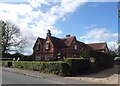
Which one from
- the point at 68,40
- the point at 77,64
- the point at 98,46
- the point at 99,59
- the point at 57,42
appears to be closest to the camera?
the point at 77,64

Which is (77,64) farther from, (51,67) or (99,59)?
(99,59)

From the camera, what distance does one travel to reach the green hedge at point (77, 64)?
2513 cm

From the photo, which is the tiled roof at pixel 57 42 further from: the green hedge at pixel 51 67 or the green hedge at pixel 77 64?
the green hedge at pixel 51 67

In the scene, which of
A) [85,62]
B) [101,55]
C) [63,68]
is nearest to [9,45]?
[101,55]

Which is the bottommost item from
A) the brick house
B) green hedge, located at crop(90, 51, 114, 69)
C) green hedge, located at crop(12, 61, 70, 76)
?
green hedge, located at crop(12, 61, 70, 76)

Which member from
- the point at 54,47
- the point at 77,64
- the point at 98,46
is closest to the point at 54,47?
the point at 54,47

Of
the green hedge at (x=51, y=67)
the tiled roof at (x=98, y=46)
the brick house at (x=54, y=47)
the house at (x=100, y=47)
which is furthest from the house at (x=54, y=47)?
the green hedge at (x=51, y=67)

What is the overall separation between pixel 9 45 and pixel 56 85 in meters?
42.1

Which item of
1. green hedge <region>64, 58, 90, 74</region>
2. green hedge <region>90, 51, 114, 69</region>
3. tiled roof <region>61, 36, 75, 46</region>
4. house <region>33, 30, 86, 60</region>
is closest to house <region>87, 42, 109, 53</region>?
house <region>33, 30, 86, 60</region>

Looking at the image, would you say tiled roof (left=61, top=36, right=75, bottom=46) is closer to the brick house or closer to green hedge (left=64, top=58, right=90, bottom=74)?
the brick house

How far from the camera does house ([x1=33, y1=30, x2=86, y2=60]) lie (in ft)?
182

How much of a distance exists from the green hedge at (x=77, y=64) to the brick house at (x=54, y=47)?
25833 millimetres

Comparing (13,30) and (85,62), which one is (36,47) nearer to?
(13,30)

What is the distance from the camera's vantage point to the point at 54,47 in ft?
179
